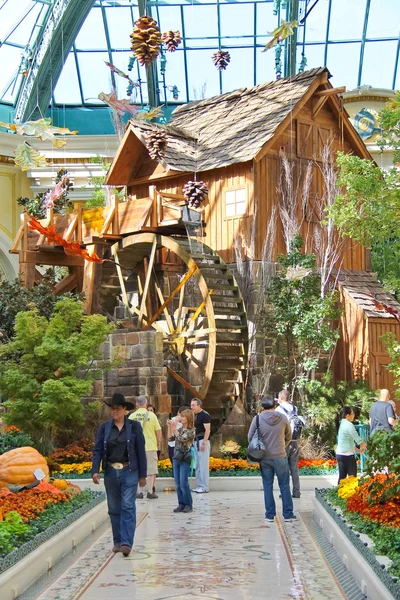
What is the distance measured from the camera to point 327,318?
2275 centimetres

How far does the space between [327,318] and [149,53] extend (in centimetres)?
743

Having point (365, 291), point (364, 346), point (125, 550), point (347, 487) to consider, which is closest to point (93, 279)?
point (365, 291)

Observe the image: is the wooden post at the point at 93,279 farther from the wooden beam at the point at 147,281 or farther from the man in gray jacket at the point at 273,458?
the man in gray jacket at the point at 273,458

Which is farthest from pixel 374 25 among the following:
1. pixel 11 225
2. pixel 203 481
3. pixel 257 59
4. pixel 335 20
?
pixel 203 481

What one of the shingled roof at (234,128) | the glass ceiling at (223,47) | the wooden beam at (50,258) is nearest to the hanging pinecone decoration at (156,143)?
the shingled roof at (234,128)

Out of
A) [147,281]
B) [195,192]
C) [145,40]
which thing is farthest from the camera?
[147,281]

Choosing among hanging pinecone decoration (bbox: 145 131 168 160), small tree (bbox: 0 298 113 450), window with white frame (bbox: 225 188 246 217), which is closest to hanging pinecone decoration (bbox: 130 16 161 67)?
small tree (bbox: 0 298 113 450)

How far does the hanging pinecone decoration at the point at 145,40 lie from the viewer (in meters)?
18.1

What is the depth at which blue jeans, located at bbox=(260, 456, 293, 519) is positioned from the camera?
12773 millimetres

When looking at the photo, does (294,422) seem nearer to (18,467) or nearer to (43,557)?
(18,467)

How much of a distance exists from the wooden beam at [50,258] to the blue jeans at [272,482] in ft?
48.0

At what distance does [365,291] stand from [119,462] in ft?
48.2

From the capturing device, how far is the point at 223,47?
36.8 m

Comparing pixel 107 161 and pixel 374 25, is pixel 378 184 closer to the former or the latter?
pixel 107 161
